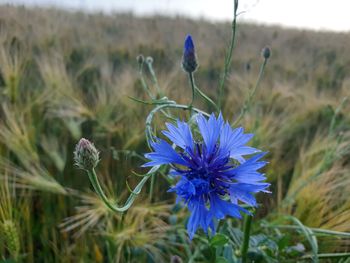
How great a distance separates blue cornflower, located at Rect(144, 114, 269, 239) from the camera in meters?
0.55

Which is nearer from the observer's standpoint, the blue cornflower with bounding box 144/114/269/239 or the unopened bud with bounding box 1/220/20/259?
the blue cornflower with bounding box 144/114/269/239

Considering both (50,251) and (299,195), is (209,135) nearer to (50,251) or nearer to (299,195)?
(299,195)

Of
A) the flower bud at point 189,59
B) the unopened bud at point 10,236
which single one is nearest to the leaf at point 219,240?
the flower bud at point 189,59

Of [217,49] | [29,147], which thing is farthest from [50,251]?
[217,49]

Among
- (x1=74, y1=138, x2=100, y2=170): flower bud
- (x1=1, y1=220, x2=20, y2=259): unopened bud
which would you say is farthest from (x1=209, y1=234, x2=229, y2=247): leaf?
(x1=1, y1=220, x2=20, y2=259): unopened bud

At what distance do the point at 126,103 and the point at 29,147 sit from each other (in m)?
0.52

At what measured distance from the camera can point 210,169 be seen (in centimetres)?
59

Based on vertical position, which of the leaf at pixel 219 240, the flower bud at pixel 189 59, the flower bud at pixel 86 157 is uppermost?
the flower bud at pixel 189 59

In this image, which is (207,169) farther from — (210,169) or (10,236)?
(10,236)

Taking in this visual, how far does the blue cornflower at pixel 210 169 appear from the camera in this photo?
21.5 inches

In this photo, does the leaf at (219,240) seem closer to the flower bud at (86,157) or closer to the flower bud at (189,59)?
the flower bud at (86,157)

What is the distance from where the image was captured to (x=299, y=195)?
4.30ft

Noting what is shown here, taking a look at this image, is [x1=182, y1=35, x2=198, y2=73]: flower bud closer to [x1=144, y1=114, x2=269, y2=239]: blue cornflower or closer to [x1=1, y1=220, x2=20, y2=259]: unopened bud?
[x1=144, y1=114, x2=269, y2=239]: blue cornflower

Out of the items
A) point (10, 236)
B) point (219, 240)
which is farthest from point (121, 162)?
point (219, 240)
